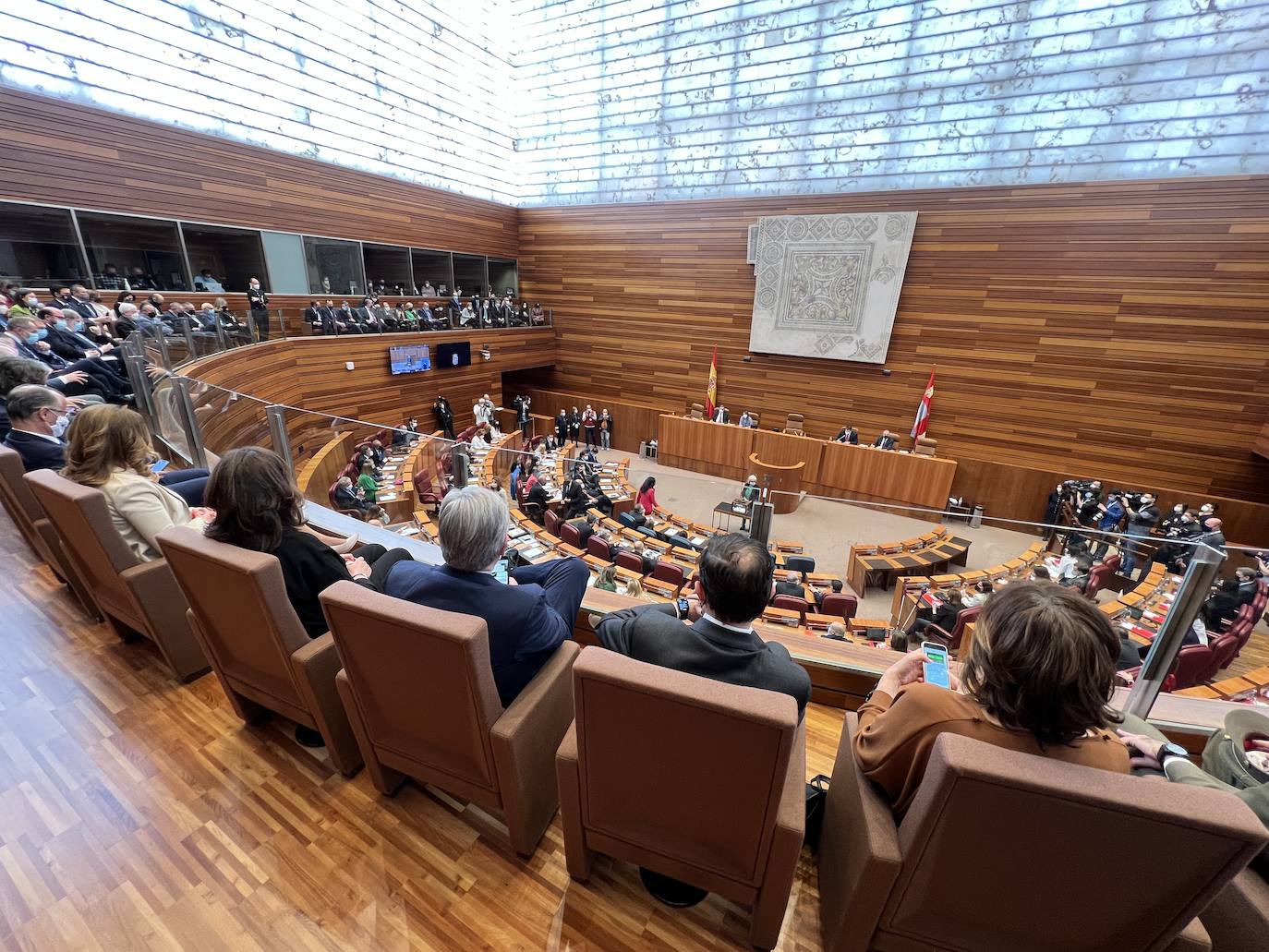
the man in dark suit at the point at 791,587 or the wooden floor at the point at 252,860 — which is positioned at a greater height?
the wooden floor at the point at 252,860

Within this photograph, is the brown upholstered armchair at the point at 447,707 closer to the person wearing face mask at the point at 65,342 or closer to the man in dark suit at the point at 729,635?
the man in dark suit at the point at 729,635

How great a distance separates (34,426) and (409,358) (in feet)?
23.7

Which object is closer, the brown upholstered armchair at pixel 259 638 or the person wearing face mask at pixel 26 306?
the brown upholstered armchair at pixel 259 638

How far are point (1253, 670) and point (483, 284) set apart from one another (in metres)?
12.6

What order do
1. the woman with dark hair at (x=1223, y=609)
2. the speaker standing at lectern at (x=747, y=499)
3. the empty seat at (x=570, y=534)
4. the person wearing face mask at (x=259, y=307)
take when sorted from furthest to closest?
1. the person wearing face mask at (x=259, y=307)
2. the empty seat at (x=570, y=534)
3. the speaker standing at lectern at (x=747, y=499)
4. the woman with dark hair at (x=1223, y=609)

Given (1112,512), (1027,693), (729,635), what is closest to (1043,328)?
(1112,512)

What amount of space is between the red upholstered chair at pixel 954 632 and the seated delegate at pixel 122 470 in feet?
14.6

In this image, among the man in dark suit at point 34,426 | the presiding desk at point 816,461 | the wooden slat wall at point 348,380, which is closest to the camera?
the man in dark suit at point 34,426

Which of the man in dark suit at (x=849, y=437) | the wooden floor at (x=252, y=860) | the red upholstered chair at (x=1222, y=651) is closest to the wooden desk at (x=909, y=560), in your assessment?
the red upholstered chair at (x=1222, y=651)

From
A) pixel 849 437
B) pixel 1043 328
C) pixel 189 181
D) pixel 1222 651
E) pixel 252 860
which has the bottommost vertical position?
pixel 849 437

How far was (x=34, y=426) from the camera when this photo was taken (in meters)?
2.14

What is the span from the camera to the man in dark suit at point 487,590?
4.02ft

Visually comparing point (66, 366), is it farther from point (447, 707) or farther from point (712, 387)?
point (712, 387)

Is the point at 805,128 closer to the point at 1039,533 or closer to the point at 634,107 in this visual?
the point at 634,107
